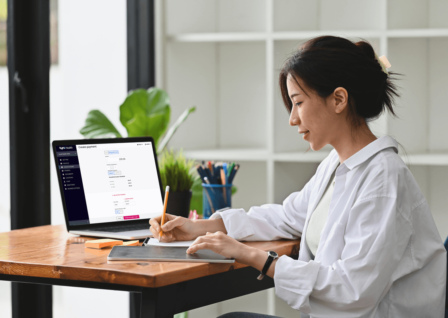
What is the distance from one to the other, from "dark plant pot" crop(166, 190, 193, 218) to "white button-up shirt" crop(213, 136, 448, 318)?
2.26 ft

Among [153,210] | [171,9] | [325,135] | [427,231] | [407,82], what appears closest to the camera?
[427,231]

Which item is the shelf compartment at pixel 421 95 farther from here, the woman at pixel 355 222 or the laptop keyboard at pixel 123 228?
the laptop keyboard at pixel 123 228

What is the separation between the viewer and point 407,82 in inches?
98.6

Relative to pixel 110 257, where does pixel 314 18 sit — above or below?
above

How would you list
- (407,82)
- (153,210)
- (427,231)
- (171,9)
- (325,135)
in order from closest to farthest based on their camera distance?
(427,231) < (325,135) < (153,210) < (407,82) < (171,9)

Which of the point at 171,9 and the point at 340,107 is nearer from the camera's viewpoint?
the point at 340,107

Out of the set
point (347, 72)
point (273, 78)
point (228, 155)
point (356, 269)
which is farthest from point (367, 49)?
point (228, 155)

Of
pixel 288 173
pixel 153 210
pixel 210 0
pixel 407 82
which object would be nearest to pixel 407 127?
pixel 407 82

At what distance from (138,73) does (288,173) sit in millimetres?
974

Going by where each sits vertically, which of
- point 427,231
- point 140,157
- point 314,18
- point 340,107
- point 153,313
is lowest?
point 153,313

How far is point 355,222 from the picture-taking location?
1201mm

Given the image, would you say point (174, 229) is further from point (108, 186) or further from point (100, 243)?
point (108, 186)

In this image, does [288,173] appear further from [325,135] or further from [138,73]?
[325,135]

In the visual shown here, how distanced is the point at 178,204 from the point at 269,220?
1.26ft
